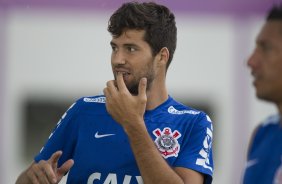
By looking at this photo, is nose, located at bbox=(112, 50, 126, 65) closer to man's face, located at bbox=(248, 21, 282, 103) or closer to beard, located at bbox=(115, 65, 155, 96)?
beard, located at bbox=(115, 65, 155, 96)

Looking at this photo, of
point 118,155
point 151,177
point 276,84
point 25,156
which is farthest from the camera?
point 25,156

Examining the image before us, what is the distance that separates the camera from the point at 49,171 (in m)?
4.69

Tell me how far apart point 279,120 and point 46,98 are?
29.5 feet

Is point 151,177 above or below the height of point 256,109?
above

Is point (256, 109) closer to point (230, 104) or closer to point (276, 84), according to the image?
point (230, 104)

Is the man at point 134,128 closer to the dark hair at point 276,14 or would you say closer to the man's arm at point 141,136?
the man's arm at point 141,136

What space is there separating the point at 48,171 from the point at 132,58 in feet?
2.78

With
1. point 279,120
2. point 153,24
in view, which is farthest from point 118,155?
point 279,120

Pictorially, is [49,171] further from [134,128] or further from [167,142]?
[167,142]

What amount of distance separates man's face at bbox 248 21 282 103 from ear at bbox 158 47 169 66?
120cm

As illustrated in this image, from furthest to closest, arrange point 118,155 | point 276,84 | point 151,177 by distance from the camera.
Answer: point 118,155 < point 151,177 < point 276,84

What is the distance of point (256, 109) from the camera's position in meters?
12.7

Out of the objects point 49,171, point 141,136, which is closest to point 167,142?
point 141,136

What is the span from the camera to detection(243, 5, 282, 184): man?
12.8 feet
